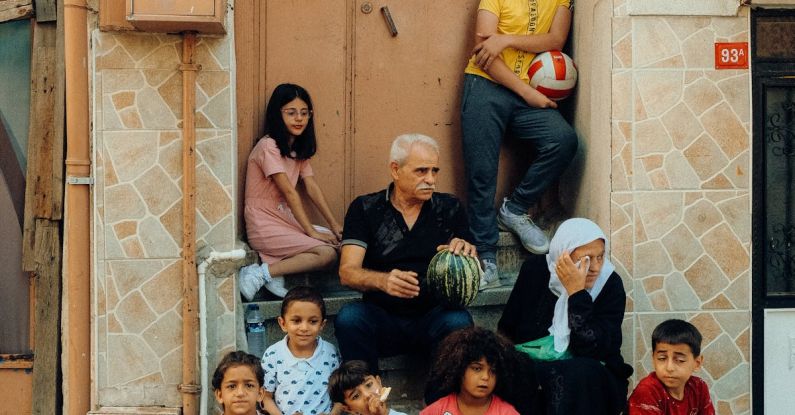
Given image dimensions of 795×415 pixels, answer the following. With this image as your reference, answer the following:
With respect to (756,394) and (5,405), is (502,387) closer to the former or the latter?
(756,394)

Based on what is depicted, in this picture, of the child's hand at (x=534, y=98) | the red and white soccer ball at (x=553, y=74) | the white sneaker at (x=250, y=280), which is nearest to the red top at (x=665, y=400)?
the child's hand at (x=534, y=98)

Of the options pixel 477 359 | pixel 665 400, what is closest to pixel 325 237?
pixel 477 359

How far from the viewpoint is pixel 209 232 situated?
655 centimetres

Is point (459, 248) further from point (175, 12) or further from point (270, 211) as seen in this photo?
point (175, 12)

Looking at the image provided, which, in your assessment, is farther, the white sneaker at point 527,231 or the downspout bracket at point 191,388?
the white sneaker at point 527,231

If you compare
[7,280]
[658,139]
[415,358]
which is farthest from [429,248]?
[7,280]

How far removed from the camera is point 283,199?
712 cm

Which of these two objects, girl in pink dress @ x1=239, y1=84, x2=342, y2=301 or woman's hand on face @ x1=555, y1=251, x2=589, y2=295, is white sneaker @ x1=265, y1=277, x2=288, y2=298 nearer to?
girl in pink dress @ x1=239, y1=84, x2=342, y2=301

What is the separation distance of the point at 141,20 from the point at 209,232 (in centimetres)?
125

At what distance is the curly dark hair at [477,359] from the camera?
221 inches

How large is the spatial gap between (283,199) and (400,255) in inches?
42.2

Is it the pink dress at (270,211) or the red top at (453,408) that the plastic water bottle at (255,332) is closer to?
the pink dress at (270,211)

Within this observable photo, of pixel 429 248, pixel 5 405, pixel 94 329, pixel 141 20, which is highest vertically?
pixel 141 20

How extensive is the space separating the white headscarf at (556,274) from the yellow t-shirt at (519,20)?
1.56 metres
